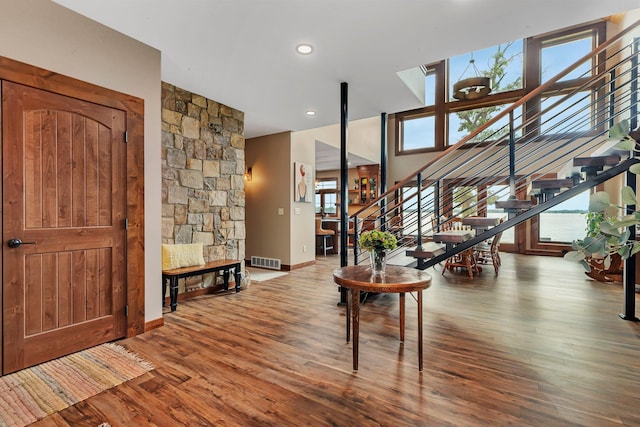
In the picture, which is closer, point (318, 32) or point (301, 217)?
point (318, 32)

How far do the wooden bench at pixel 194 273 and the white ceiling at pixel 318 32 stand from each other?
2193mm

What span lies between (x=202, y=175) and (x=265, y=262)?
2334 mm

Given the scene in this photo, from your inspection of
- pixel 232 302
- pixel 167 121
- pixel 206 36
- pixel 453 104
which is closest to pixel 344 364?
pixel 232 302

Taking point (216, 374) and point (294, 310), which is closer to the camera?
point (216, 374)

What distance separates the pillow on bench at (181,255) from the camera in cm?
361

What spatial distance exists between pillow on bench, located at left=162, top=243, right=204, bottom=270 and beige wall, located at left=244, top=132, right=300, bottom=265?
6.28 ft

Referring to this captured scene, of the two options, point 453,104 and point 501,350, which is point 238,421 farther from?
point 453,104

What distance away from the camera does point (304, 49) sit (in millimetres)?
2883

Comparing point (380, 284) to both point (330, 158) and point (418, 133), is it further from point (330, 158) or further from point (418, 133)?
point (418, 133)

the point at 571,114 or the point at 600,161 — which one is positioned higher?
the point at 571,114

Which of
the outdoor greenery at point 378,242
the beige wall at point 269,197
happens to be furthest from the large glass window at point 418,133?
the outdoor greenery at point 378,242

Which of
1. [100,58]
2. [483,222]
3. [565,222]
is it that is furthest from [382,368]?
[565,222]

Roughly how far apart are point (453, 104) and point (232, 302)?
7588 millimetres

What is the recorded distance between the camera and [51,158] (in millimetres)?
2279
